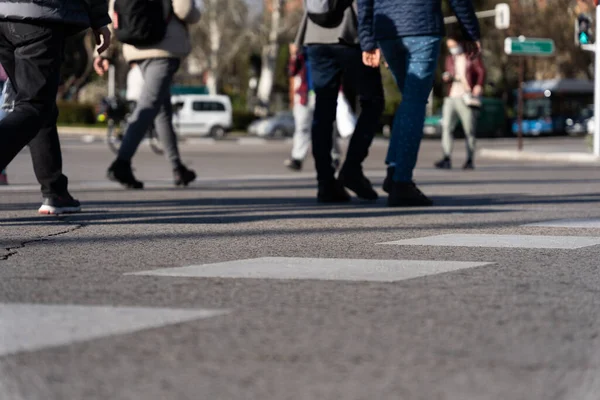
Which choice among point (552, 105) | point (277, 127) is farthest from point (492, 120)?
point (277, 127)

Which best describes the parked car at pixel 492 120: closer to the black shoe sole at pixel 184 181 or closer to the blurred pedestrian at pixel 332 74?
the black shoe sole at pixel 184 181

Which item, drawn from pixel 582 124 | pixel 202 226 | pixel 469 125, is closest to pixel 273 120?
pixel 582 124

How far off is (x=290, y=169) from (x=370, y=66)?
7.26 m

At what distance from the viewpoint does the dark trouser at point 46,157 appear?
8273 mm

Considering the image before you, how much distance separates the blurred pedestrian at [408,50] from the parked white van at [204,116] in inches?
1661

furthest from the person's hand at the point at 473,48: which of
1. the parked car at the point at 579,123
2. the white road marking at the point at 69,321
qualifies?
the parked car at the point at 579,123

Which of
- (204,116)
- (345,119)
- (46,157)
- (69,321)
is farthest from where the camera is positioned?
(204,116)

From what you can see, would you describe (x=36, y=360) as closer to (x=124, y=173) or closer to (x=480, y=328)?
(x=480, y=328)

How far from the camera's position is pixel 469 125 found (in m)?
18.7

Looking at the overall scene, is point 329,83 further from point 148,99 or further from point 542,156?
point 542,156

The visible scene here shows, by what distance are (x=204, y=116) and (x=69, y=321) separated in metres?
48.8

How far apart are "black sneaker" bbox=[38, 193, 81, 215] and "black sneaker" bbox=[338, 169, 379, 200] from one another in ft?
8.43

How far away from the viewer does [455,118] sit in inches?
751

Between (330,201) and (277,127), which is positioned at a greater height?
(330,201)
